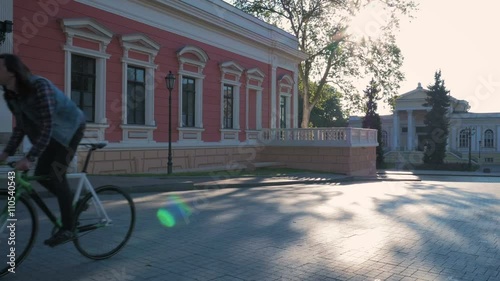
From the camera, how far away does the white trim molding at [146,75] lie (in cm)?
1730

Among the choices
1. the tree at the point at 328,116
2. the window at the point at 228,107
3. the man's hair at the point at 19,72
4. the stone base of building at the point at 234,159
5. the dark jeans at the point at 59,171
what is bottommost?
the stone base of building at the point at 234,159

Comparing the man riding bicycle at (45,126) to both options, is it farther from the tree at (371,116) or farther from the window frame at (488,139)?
the window frame at (488,139)

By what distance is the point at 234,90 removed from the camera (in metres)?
24.7

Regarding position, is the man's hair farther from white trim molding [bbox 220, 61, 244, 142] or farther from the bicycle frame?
white trim molding [bbox 220, 61, 244, 142]

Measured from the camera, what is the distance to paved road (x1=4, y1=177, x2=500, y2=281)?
174 inches

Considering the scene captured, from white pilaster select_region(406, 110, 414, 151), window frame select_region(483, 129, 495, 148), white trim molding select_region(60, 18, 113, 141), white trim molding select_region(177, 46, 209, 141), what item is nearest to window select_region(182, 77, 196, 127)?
white trim molding select_region(177, 46, 209, 141)

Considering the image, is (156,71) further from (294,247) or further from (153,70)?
(294,247)

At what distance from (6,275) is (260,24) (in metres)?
24.2

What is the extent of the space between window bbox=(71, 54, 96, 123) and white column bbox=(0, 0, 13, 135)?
99.5 inches

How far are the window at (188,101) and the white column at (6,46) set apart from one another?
8724mm

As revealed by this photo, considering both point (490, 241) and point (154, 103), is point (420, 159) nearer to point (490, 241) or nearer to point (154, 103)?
point (154, 103)

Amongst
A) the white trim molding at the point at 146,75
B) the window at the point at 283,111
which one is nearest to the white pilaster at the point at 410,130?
the window at the point at 283,111

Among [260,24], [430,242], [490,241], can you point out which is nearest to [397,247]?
[430,242]

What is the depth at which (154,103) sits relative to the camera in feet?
61.9
